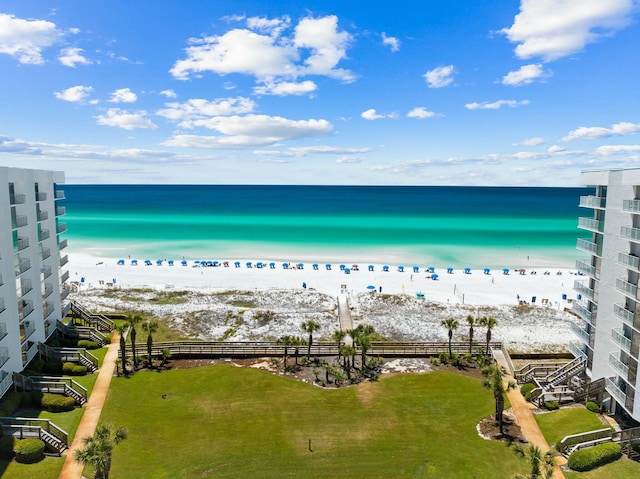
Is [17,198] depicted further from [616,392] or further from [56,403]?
[616,392]

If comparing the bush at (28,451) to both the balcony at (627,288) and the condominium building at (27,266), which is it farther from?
the balcony at (627,288)

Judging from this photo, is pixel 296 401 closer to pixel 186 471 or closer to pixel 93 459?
pixel 186 471

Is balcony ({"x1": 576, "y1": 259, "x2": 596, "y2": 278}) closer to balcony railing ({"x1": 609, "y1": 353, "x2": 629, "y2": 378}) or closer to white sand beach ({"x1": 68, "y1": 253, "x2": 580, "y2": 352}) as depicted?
balcony railing ({"x1": 609, "y1": 353, "x2": 629, "y2": 378})

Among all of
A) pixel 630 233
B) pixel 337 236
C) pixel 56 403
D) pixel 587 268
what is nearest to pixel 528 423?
pixel 587 268

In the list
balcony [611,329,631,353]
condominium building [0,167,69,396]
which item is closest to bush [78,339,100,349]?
condominium building [0,167,69,396]

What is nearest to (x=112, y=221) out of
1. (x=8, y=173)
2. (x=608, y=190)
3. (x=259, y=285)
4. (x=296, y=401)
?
(x=259, y=285)

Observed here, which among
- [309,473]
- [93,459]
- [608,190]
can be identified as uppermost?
[608,190]
